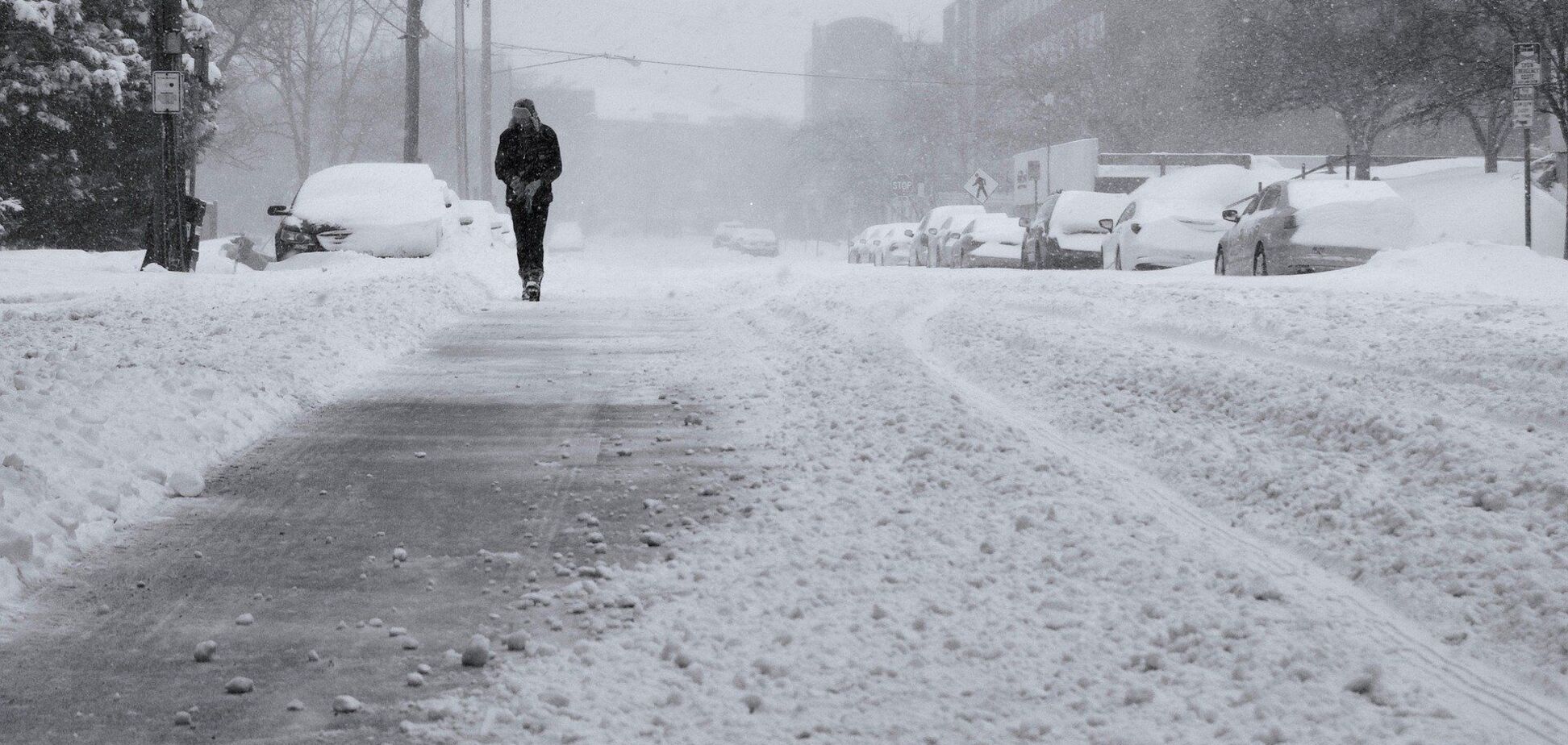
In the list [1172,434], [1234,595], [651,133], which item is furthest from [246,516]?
[651,133]

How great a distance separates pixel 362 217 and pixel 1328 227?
455 inches

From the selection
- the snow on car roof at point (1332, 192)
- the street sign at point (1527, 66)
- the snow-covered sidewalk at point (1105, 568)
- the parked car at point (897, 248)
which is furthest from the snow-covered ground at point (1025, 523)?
the parked car at point (897, 248)

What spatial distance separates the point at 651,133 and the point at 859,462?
13432 centimetres

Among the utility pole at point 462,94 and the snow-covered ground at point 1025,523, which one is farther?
the utility pole at point 462,94

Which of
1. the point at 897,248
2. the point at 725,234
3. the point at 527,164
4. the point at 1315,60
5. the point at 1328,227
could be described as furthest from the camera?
the point at 725,234

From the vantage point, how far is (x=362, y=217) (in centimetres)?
1888

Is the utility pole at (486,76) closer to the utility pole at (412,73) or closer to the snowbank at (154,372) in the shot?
the utility pole at (412,73)

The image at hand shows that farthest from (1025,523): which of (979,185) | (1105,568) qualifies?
(979,185)

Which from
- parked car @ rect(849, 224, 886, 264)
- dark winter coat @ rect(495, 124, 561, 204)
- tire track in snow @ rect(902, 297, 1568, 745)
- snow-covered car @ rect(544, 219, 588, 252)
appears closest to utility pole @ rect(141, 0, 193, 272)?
dark winter coat @ rect(495, 124, 561, 204)

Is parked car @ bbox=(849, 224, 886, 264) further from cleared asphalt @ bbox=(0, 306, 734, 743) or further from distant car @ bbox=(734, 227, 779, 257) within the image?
cleared asphalt @ bbox=(0, 306, 734, 743)

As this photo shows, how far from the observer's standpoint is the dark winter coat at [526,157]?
1259 cm

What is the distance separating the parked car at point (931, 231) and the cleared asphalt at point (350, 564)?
953 inches

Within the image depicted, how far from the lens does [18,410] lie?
5570mm

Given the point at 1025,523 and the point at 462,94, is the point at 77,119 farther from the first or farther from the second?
the point at 1025,523
